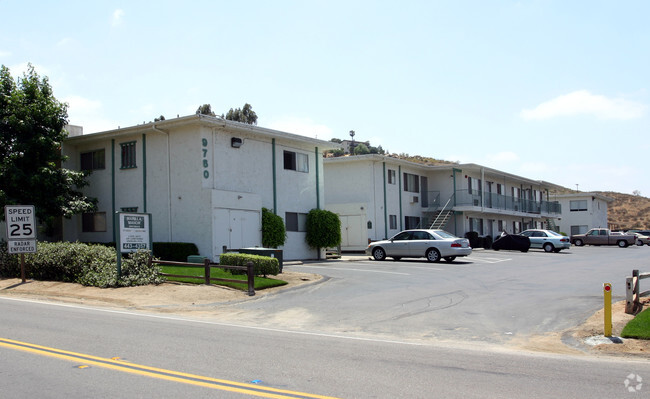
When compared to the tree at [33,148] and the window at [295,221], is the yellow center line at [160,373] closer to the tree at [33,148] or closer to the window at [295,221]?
the tree at [33,148]

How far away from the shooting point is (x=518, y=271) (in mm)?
22266

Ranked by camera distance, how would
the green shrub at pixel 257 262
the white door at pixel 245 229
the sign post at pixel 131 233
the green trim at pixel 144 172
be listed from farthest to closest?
the green trim at pixel 144 172, the white door at pixel 245 229, the green shrub at pixel 257 262, the sign post at pixel 131 233

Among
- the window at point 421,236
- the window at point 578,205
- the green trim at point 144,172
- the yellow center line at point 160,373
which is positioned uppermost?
the green trim at point 144,172

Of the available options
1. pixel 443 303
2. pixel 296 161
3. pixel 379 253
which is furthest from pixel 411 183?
pixel 443 303

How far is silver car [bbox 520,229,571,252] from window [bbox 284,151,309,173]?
16.7m

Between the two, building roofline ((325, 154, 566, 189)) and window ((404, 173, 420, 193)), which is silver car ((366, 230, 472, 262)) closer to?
building roofline ((325, 154, 566, 189))

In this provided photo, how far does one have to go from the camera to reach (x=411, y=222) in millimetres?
41062

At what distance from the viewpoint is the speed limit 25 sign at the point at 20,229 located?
1888cm

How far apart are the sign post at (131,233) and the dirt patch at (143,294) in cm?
128

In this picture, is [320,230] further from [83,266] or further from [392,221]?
[83,266]

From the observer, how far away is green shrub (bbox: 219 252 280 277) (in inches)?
742

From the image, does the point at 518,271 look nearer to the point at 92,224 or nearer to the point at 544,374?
the point at 544,374

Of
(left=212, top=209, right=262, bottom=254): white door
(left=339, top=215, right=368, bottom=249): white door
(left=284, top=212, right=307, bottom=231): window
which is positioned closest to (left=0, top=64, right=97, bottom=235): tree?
(left=212, top=209, right=262, bottom=254): white door

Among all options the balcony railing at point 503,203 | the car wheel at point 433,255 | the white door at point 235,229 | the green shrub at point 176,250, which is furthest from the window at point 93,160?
the balcony railing at point 503,203
